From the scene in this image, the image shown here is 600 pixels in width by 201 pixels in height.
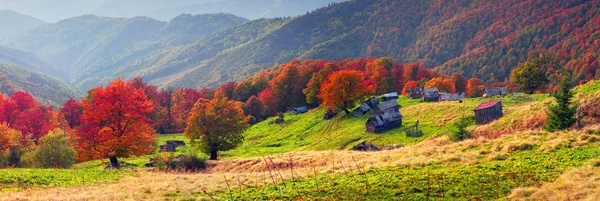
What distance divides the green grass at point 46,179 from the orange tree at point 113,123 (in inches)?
524

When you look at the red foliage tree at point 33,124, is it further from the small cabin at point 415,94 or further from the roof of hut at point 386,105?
the small cabin at point 415,94

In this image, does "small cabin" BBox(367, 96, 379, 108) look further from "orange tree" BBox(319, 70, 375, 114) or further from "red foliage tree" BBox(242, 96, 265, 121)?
"red foliage tree" BBox(242, 96, 265, 121)

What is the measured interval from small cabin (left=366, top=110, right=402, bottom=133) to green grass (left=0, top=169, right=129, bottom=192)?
151ft

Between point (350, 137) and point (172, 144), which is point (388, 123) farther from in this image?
point (172, 144)

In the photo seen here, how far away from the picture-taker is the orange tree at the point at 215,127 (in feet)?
199

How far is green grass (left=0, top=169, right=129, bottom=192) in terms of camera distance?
26250mm

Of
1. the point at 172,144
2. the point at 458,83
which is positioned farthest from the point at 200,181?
the point at 458,83

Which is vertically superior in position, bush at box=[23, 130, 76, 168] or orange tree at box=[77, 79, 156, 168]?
orange tree at box=[77, 79, 156, 168]

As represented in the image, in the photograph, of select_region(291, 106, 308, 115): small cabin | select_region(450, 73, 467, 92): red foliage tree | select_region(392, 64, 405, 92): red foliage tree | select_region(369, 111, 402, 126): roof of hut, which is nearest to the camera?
select_region(369, 111, 402, 126): roof of hut

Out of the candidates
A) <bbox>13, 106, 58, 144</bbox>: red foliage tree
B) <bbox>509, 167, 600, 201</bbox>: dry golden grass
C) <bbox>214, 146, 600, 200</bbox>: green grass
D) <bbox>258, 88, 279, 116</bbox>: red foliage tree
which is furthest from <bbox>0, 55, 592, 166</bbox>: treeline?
<bbox>509, 167, 600, 201</bbox>: dry golden grass

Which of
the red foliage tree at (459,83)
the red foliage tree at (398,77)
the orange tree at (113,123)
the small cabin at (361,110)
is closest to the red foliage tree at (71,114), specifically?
the orange tree at (113,123)

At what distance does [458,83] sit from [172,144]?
3927 inches

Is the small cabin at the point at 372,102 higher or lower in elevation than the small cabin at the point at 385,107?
higher

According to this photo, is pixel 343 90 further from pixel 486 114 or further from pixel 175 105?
pixel 175 105
